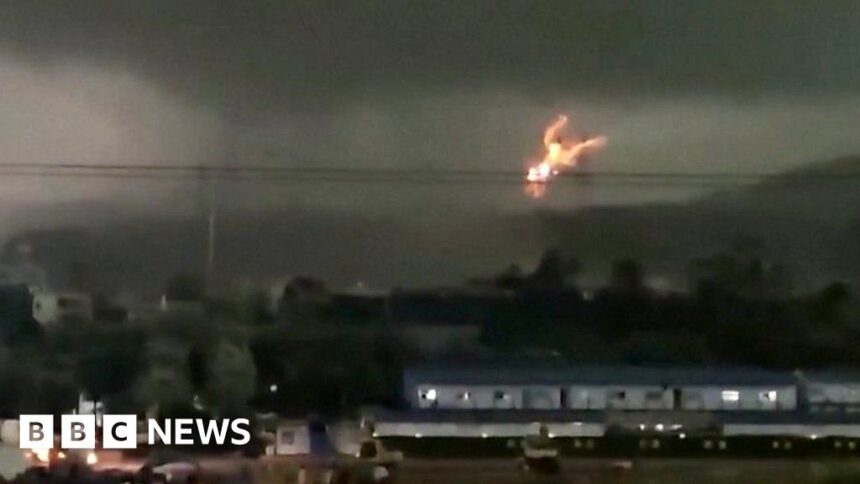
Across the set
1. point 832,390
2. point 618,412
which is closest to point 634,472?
point 618,412

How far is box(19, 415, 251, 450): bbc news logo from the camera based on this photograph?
1.19 m

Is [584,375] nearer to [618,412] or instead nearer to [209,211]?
[618,412]

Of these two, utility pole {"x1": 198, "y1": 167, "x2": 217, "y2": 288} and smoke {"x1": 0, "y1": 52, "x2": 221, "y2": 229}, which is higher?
smoke {"x1": 0, "y1": 52, "x2": 221, "y2": 229}

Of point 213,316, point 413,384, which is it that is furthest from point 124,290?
point 413,384

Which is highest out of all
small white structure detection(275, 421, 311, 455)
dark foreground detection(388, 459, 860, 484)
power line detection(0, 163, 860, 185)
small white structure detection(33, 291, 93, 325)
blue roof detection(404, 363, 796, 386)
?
power line detection(0, 163, 860, 185)

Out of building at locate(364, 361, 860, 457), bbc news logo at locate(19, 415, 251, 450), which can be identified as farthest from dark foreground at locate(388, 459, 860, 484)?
bbc news logo at locate(19, 415, 251, 450)

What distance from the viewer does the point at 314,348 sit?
3.95 ft

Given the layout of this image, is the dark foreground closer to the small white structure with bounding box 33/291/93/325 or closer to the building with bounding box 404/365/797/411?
the building with bounding box 404/365/797/411

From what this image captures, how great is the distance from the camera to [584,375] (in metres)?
1.22

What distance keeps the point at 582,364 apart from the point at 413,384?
0.15 metres

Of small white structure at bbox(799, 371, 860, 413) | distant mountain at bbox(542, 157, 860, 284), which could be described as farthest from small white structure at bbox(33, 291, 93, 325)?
small white structure at bbox(799, 371, 860, 413)

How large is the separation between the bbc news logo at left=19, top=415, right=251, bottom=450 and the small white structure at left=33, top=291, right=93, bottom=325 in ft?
0.28

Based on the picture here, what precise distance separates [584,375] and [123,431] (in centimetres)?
41

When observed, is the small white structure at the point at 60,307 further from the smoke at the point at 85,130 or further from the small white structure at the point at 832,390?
the small white structure at the point at 832,390
